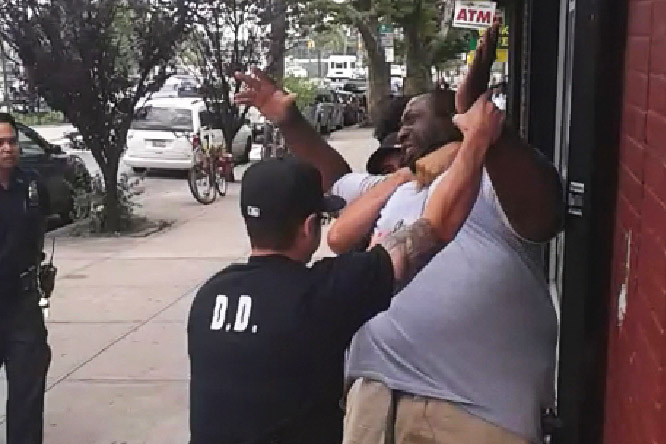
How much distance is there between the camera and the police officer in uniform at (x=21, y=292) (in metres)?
5.15

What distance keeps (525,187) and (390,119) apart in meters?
1.53

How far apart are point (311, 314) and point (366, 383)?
601 mm

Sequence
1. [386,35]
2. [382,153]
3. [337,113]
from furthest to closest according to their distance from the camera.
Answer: [337,113], [386,35], [382,153]

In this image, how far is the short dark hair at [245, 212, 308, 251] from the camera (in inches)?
102

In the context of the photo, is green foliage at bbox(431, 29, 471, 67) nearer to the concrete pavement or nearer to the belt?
the concrete pavement

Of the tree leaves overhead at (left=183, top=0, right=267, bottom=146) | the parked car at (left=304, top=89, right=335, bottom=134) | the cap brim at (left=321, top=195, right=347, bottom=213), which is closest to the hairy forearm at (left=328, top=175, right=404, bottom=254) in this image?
the cap brim at (left=321, top=195, right=347, bottom=213)

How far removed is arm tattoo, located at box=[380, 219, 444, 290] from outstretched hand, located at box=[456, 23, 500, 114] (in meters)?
0.33

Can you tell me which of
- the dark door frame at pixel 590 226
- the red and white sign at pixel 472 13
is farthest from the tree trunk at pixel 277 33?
Answer: the dark door frame at pixel 590 226

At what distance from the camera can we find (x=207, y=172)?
58.7 ft

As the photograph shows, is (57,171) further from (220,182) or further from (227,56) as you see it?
(227,56)

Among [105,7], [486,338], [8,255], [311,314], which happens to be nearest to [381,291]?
[311,314]

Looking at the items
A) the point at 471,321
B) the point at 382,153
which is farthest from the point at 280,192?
the point at 382,153

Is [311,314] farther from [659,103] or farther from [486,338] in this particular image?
[659,103]

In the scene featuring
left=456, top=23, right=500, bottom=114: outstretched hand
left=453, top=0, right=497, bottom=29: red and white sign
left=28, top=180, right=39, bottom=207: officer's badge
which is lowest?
left=28, top=180, right=39, bottom=207: officer's badge
